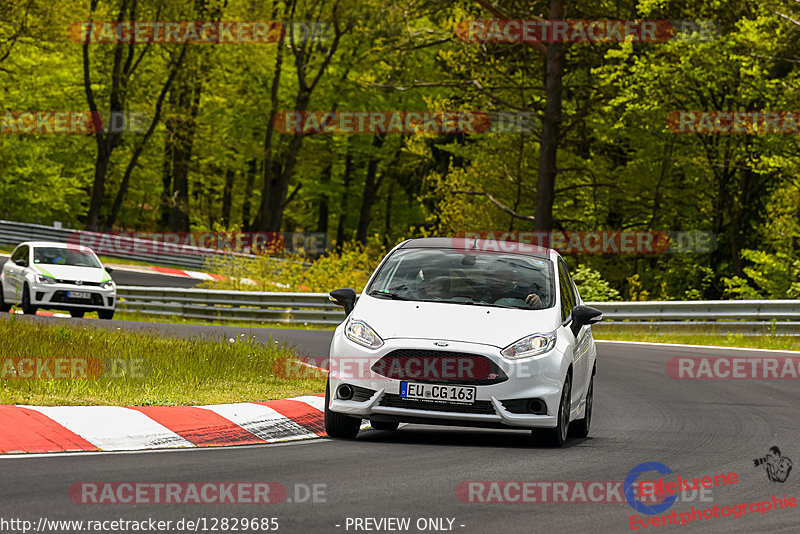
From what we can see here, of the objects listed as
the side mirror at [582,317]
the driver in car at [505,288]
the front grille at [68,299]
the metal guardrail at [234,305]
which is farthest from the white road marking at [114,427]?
the metal guardrail at [234,305]

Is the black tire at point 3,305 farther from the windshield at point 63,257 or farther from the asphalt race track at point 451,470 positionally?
the asphalt race track at point 451,470

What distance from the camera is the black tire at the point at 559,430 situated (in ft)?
32.4

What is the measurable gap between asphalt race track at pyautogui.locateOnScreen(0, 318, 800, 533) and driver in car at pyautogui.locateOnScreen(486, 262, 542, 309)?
3.98ft

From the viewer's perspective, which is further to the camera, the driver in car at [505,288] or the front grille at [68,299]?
the front grille at [68,299]

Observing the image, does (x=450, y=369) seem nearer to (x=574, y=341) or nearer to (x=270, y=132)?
(x=574, y=341)

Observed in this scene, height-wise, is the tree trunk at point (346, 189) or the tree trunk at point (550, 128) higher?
the tree trunk at point (550, 128)

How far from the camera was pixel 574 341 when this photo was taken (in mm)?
10586

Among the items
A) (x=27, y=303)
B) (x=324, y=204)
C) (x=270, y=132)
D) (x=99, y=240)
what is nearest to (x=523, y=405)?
(x=27, y=303)

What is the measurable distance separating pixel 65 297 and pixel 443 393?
18.7 metres

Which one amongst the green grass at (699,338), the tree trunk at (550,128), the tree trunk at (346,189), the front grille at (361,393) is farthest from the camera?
the tree trunk at (346,189)

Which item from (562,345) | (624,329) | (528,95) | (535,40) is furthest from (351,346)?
(528,95)

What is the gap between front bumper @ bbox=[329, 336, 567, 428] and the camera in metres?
9.58

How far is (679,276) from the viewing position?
39219 millimetres

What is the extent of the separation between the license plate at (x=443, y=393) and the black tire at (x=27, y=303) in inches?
747
